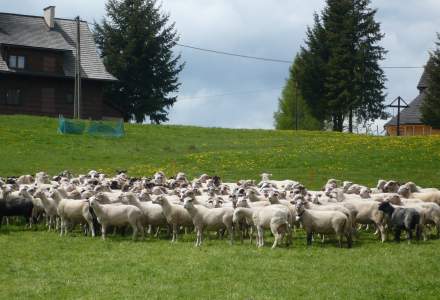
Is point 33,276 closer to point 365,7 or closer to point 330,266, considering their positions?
point 330,266

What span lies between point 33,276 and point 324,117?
74755 millimetres

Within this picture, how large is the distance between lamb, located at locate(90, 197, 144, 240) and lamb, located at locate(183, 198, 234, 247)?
5.07ft

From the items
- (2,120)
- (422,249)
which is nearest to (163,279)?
(422,249)

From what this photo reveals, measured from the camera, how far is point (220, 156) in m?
46.2

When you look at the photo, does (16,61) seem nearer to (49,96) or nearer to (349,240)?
(49,96)

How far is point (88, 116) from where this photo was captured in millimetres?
75250

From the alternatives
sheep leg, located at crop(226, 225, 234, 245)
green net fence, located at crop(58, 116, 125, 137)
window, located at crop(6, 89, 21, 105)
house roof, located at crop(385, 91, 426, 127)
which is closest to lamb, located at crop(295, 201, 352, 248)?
sheep leg, located at crop(226, 225, 234, 245)

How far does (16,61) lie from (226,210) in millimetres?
52343

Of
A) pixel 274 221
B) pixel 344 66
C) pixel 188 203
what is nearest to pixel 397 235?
pixel 274 221

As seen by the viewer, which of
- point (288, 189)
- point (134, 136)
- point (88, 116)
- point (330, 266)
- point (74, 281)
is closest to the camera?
point (74, 281)

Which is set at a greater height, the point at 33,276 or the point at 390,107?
the point at 390,107

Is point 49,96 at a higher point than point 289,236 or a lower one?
higher

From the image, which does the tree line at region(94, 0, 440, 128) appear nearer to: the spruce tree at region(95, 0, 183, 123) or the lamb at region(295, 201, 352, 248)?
the spruce tree at region(95, 0, 183, 123)

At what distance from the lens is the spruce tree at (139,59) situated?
84.9 m
